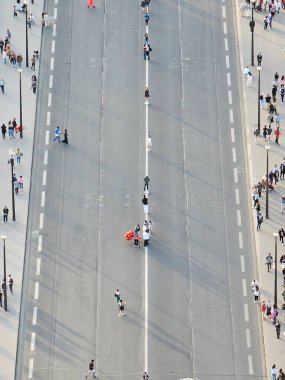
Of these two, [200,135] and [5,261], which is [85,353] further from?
[200,135]

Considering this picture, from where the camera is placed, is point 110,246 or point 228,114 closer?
point 110,246

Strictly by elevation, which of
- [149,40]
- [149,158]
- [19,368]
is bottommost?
[19,368]

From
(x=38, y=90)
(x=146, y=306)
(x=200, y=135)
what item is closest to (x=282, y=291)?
(x=146, y=306)

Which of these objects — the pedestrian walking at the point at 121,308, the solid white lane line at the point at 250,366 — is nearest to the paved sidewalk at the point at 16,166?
the pedestrian walking at the point at 121,308

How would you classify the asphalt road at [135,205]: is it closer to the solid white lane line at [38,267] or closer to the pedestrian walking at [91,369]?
the solid white lane line at [38,267]

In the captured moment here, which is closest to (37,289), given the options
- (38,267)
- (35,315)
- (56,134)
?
(38,267)

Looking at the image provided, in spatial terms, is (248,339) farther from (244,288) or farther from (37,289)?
(37,289)
